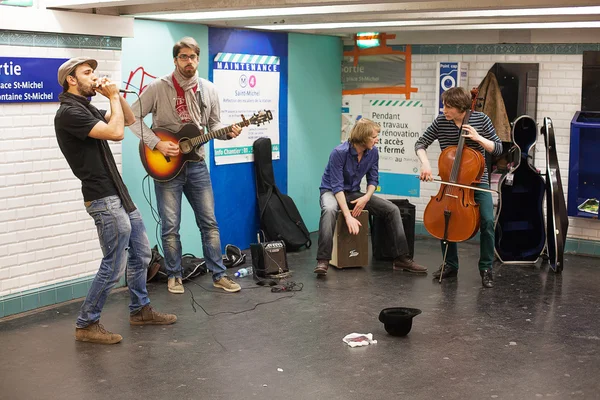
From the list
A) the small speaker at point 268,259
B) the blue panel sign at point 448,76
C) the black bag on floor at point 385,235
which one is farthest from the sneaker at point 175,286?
the blue panel sign at point 448,76

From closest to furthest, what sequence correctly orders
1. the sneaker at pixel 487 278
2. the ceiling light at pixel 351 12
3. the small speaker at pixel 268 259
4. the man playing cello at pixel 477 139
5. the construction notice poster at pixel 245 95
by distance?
the ceiling light at pixel 351 12 → the man playing cello at pixel 477 139 → the sneaker at pixel 487 278 → the small speaker at pixel 268 259 → the construction notice poster at pixel 245 95

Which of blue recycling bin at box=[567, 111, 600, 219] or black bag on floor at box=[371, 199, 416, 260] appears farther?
blue recycling bin at box=[567, 111, 600, 219]

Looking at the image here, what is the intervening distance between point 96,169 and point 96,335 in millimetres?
1057

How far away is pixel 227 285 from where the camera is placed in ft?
22.8

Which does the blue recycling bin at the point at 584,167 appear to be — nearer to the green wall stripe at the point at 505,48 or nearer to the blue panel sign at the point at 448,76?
the green wall stripe at the point at 505,48

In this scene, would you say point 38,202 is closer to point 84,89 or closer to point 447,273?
point 84,89

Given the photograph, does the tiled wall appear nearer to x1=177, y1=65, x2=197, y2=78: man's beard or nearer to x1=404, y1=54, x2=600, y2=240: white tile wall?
x1=177, y1=65, x2=197, y2=78: man's beard

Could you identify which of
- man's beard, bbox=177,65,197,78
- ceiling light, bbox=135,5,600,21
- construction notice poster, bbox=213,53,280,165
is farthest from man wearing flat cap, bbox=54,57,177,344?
construction notice poster, bbox=213,53,280,165

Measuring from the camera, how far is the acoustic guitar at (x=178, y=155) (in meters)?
6.71

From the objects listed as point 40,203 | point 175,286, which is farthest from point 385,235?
point 40,203

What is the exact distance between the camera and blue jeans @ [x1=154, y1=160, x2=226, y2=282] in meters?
6.78

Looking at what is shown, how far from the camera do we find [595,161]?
852cm

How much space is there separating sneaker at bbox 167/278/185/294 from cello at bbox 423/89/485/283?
211 cm

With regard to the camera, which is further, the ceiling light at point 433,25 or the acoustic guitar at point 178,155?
the ceiling light at point 433,25
